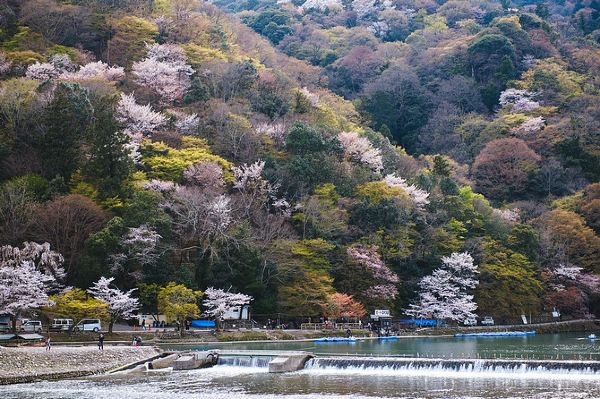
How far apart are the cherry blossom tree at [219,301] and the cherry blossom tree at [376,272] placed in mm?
11790

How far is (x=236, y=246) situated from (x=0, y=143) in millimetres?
20710

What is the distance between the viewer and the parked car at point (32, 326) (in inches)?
1999

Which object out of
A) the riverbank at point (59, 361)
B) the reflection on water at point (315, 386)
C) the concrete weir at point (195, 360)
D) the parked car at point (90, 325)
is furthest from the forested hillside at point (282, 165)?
the reflection on water at point (315, 386)

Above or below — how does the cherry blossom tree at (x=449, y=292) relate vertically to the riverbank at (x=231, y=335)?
above

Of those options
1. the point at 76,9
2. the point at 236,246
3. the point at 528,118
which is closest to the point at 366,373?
the point at 236,246

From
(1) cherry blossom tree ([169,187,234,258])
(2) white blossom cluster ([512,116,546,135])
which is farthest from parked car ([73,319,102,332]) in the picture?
(2) white blossom cluster ([512,116,546,135])

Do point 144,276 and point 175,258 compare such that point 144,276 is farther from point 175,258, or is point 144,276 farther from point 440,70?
point 440,70

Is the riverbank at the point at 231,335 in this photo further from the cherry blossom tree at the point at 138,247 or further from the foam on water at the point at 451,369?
the foam on water at the point at 451,369

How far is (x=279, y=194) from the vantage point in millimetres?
72062

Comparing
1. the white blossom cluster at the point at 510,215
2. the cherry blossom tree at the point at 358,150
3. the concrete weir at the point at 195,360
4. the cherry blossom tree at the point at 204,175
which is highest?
the cherry blossom tree at the point at 358,150

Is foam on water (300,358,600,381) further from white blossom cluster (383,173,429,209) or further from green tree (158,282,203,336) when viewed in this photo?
white blossom cluster (383,173,429,209)

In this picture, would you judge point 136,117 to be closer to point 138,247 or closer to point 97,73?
point 97,73

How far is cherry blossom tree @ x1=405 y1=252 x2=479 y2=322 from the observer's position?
69250mm

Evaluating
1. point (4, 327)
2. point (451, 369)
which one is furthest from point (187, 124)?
point (451, 369)
